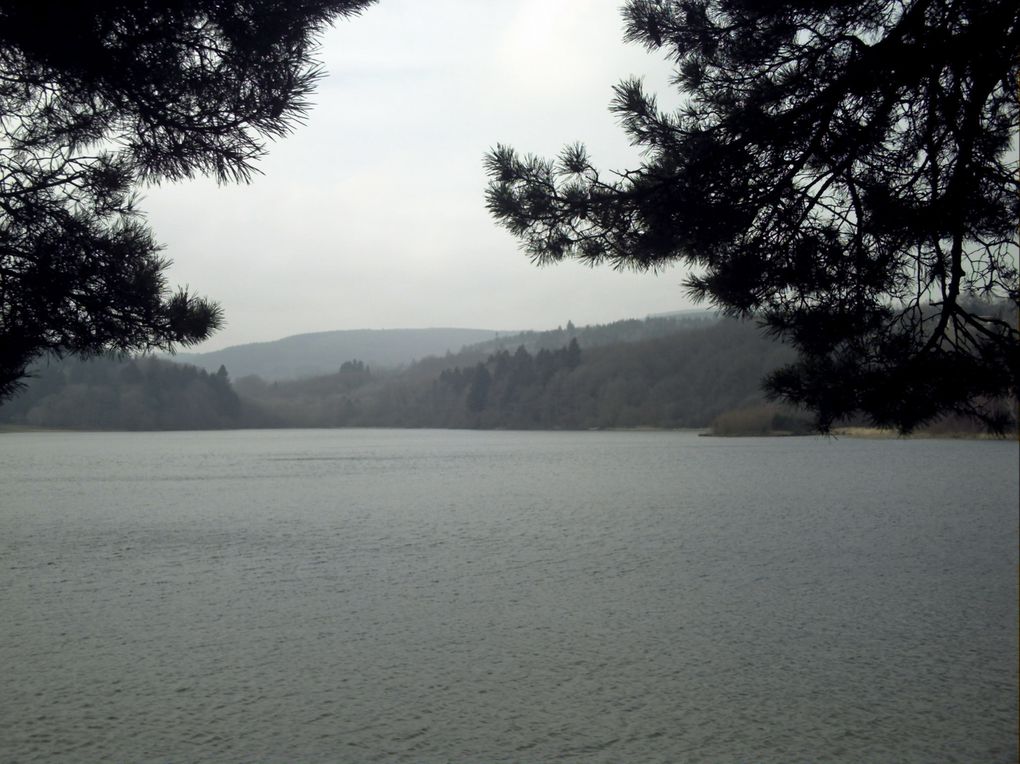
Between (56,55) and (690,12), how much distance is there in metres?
2.84

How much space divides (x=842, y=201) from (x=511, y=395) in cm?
7330

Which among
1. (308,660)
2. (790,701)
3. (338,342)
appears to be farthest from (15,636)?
(338,342)

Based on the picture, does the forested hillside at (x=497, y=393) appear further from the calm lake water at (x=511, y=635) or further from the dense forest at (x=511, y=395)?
the calm lake water at (x=511, y=635)

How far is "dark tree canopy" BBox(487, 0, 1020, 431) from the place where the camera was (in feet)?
11.4

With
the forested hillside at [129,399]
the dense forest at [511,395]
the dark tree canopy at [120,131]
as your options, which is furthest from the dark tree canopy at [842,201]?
the dense forest at [511,395]

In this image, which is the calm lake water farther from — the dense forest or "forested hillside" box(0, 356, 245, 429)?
the dense forest

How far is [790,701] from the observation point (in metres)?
3.59

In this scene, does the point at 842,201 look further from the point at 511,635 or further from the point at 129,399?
the point at 129,399

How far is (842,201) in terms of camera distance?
3807 mm

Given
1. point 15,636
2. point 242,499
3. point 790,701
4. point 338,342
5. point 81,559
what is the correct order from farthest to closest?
point 338,342 → point 242,499 → point 81,559 → point 15,636 → point 790,701

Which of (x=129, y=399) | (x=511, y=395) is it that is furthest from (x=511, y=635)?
(x=511, y=395)

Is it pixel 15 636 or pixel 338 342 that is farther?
pixel 338 342

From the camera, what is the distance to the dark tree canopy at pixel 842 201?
3.47 metres

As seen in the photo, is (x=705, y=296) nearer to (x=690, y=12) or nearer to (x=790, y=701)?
(x=690, y=12)
